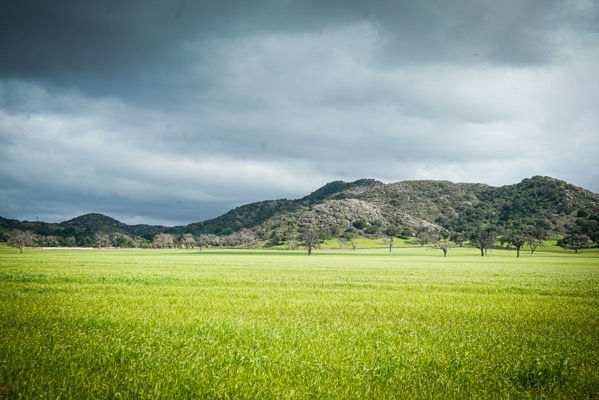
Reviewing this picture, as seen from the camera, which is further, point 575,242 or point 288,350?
point 575,242

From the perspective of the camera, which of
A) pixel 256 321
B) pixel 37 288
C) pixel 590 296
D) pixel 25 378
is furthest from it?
pixel 590 296

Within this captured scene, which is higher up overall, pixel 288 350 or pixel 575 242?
pixel 288 350

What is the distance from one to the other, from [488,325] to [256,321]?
943 cm

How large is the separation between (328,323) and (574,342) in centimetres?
828

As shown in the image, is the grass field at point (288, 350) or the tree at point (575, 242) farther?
the tree at point (575, 242)

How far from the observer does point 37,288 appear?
20516mm

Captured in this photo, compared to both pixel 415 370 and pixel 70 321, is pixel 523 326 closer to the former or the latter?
pixel 415 370

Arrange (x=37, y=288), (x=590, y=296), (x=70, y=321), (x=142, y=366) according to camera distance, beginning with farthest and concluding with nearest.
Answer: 1. (x=590, y=296)
2. (x=37, y=288)
3. (x=70, y=321)
4. (x=142, y=366)

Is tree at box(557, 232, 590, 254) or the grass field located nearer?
the grass field

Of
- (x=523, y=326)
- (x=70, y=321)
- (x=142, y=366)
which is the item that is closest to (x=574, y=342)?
(x=523, y=326)

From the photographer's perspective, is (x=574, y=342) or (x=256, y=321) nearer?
(x=574, y=342)

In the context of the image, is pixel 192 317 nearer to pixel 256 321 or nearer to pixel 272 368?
pixel 256 321

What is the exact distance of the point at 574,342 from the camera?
10430mm

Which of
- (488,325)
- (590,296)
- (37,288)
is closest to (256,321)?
(488,325)
